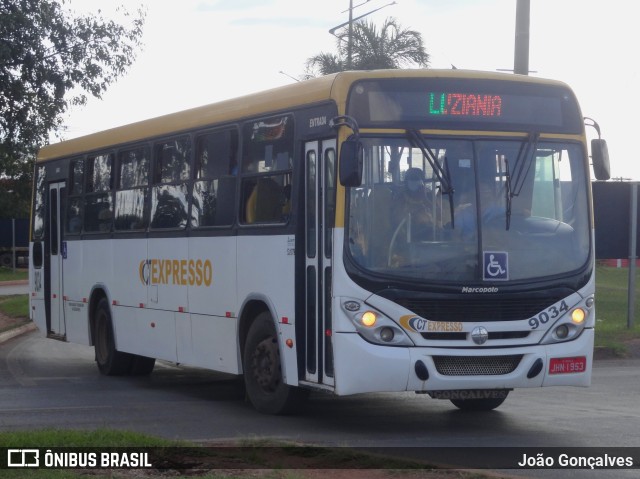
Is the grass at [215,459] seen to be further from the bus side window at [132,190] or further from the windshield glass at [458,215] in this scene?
the bus side window at [132,190]

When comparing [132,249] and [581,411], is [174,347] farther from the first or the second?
[581,411]

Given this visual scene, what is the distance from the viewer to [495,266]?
1065cm

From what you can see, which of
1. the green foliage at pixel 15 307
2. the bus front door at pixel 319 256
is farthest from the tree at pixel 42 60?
the bus front door at pixel 319 256

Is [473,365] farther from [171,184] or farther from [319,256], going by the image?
[171,184]

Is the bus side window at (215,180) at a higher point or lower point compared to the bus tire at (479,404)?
higher

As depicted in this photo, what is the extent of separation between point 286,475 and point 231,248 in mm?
5025

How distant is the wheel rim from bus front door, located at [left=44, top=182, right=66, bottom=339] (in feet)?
22.3

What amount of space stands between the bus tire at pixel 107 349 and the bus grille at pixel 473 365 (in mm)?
6994

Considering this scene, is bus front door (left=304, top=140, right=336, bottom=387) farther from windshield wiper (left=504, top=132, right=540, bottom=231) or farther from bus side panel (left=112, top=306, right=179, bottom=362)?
bus side panel (left=112, top=306, right=179, bottom=362)

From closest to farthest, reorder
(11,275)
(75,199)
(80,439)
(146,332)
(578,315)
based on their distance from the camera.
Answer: (80,439) → (578,315) → (146,332) → (75,199) → (11,275)

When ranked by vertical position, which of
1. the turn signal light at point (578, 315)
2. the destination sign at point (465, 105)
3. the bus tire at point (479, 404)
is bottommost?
the bus tire at point (479, 404)

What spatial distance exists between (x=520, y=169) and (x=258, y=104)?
2927mm

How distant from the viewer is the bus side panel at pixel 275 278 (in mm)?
11414

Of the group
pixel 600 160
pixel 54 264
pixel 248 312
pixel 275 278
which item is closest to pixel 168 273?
pixel 248 312
